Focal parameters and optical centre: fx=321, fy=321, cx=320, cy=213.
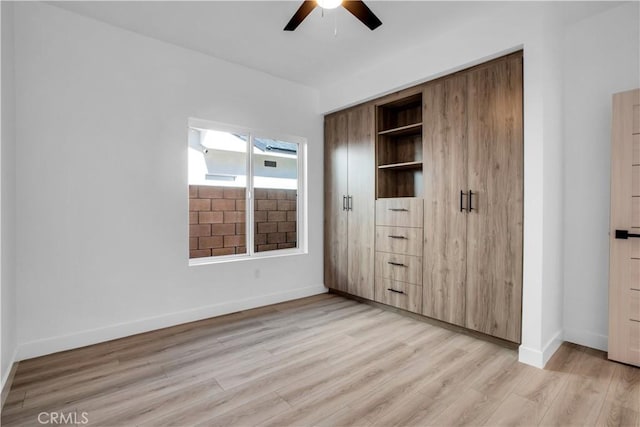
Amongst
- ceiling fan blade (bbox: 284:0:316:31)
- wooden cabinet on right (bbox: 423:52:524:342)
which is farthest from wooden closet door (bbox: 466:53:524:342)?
ceiling fan blade (bbox: 284:0:316:31)

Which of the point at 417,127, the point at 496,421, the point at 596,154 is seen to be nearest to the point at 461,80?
the point at 417,127

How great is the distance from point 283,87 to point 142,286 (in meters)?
2.68

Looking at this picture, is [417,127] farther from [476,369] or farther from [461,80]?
[476,369]

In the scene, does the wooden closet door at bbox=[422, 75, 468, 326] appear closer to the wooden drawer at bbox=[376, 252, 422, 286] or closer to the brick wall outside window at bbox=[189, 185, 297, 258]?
the wooden drawer at bbox=[376, 252, 422, 286]

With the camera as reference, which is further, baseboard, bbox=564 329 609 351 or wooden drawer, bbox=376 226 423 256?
wooden drawer, bbox=376 226 423 256

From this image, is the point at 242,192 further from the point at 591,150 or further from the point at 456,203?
the point at 591,150

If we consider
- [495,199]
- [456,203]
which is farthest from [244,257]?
[495,199]

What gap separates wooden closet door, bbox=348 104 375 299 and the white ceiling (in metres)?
0.71

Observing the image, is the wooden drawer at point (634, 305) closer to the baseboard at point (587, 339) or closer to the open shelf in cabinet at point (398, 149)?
the baseboard at point (587, 339)

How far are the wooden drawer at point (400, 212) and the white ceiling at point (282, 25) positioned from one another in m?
1.52

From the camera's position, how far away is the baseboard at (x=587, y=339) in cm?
253

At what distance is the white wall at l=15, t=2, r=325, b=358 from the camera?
2.42 m

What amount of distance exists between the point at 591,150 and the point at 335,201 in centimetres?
255
